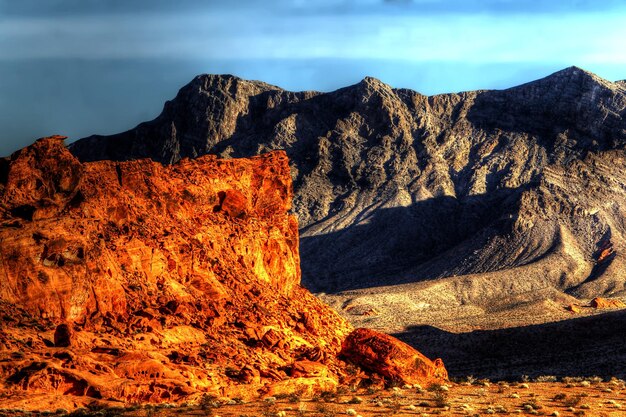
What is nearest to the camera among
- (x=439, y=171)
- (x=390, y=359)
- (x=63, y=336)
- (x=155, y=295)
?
(x=63, y=336)

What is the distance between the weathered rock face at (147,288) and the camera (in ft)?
109

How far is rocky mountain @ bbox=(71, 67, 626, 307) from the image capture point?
448 ft

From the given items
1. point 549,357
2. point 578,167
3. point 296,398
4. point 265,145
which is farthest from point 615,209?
point 296,398

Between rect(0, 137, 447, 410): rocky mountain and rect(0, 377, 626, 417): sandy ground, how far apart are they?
2.41 metres

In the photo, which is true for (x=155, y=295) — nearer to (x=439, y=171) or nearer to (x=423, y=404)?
(x=423, y=404)

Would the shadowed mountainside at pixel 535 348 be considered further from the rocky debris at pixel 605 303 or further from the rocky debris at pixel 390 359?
the rocky debris at pixel 390 359

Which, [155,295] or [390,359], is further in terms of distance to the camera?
[390,359]

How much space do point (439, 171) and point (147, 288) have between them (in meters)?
135

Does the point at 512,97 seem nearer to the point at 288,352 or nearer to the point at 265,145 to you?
the point at 265,145

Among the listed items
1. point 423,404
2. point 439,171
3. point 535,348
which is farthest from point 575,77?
point 423,404

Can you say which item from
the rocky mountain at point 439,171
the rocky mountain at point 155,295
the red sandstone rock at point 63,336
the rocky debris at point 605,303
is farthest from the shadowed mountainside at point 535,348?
the red sandstone rock at point 63,336

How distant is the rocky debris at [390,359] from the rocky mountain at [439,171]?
75.8m

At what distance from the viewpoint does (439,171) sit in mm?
170875

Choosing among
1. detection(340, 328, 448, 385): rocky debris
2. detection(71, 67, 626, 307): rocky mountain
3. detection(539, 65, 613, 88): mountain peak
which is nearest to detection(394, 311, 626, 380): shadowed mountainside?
detection(340, 328, 448, 385): rocky debris
